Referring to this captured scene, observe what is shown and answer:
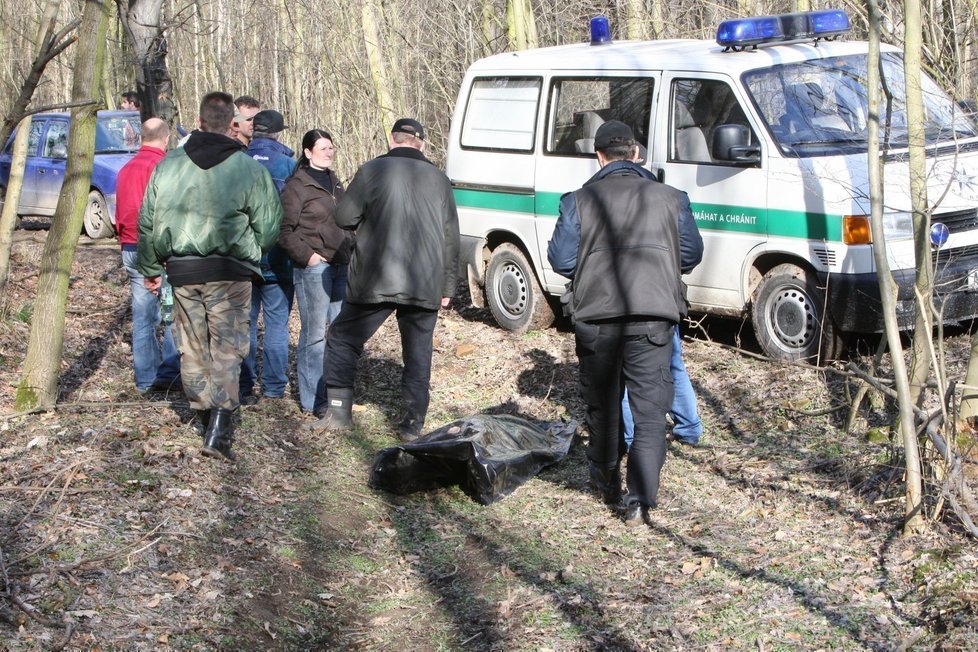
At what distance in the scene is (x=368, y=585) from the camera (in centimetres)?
503

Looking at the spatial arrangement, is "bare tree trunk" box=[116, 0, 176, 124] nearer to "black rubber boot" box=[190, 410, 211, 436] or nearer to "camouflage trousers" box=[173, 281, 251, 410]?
"black rubber boot" box=[190, 410, 211, 436]

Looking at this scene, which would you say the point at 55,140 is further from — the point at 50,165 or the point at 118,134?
the point at 118,134

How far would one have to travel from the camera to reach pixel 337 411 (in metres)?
7.05

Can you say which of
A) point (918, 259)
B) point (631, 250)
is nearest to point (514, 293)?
point (631, 250)

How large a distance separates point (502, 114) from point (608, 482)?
15.2ft

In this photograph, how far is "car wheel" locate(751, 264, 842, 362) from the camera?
7.36 meters

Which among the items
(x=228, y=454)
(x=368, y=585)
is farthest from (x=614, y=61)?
(x=368, y=585)

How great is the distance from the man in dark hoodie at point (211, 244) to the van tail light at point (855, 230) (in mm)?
3563

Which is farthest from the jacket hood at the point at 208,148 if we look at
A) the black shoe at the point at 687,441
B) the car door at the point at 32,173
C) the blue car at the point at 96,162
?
the car door at the point at 32,173

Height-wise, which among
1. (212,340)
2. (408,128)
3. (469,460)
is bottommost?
(469,460)

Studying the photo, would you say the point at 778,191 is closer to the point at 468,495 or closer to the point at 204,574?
the point at 468,495

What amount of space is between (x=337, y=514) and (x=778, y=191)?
145 inches

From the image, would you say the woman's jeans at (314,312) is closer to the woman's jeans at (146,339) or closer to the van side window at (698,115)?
the woman's jeans at (146,339)

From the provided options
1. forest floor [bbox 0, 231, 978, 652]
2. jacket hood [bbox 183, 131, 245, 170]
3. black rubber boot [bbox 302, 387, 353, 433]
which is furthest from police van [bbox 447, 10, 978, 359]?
jacket hood [bbox 183, 131, 245, 170]
